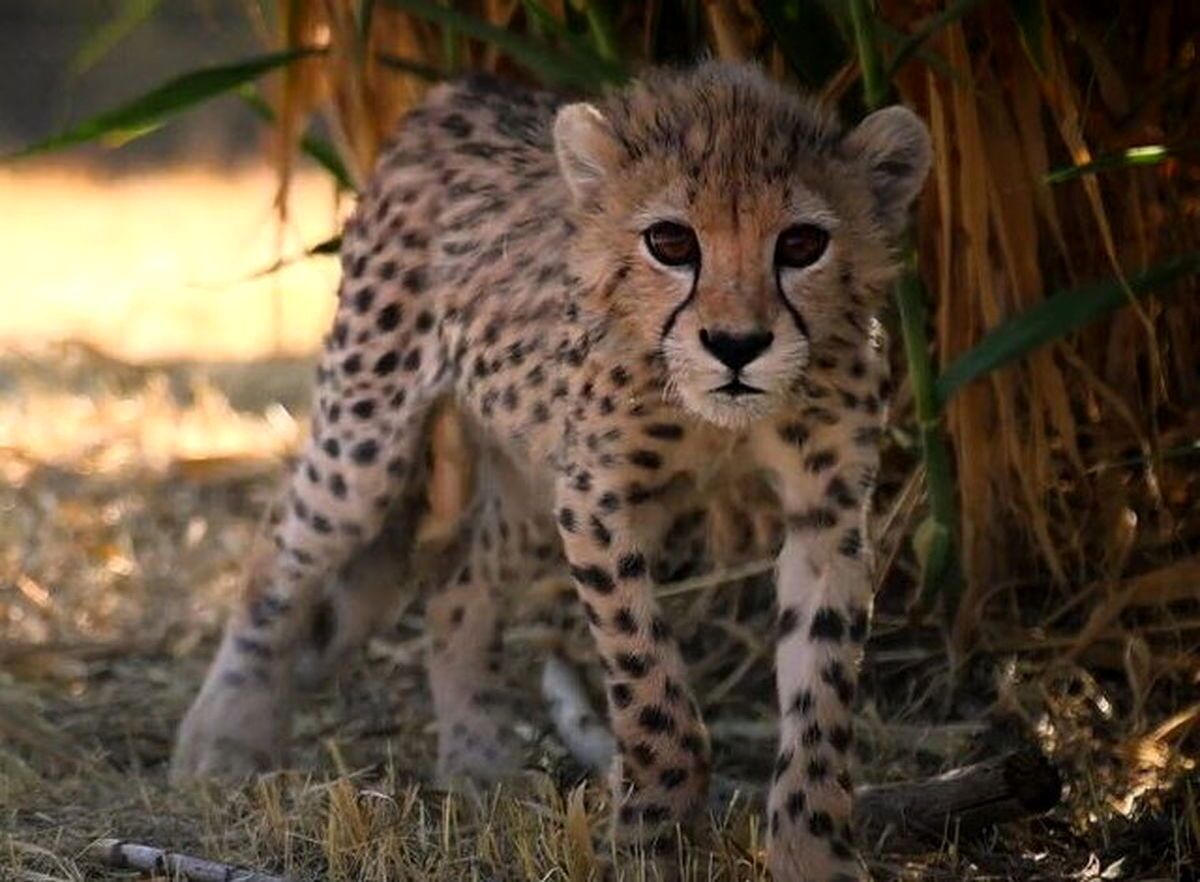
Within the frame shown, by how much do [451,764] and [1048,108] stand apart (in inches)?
60.8

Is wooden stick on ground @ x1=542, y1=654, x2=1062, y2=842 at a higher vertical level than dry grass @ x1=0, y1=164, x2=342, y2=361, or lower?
lower

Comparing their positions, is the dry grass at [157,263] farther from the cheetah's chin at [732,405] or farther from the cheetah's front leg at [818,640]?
the cheetah's chin at [732,405]


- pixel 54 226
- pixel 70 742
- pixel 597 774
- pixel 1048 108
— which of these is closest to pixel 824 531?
pixel 597 774

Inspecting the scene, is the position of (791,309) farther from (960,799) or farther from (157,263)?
(157,263)

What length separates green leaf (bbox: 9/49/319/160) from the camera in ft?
15.3

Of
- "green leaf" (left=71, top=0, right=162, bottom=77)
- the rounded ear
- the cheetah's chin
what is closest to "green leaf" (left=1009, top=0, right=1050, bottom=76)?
the rounded ear

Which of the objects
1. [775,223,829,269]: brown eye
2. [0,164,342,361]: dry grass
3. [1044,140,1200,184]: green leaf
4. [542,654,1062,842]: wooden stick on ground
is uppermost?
[1044,140,1200,184]: green leaf

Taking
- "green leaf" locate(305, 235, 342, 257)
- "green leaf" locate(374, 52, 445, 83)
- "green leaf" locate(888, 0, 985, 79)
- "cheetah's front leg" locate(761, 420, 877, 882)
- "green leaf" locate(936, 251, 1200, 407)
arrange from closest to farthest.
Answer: "cheetah's front leg" locate(761, 420, 877, 882) < "green leaf" locate(888, 0, 985, 79) < "green leaf" locate(936, 251, 1200, 407) < "green leaf" locate(374, 52, 445, 83) < "green leaf" locate(305, 235, 342, 257)

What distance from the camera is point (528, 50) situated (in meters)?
4.71

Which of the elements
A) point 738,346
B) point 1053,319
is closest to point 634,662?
point 738,346

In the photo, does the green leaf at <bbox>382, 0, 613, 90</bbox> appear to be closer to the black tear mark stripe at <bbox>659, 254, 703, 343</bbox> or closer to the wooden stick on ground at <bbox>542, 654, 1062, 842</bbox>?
the black tear mark stripe at <bbox>659, 254, 703, 343</bbox>

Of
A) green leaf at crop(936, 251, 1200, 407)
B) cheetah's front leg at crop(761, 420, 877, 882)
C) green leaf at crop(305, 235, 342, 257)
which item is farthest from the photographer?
green leaf at crop(305, 235, 342, 257)

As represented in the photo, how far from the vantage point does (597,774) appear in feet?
15.4

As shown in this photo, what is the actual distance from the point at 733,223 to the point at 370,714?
6.16ft
